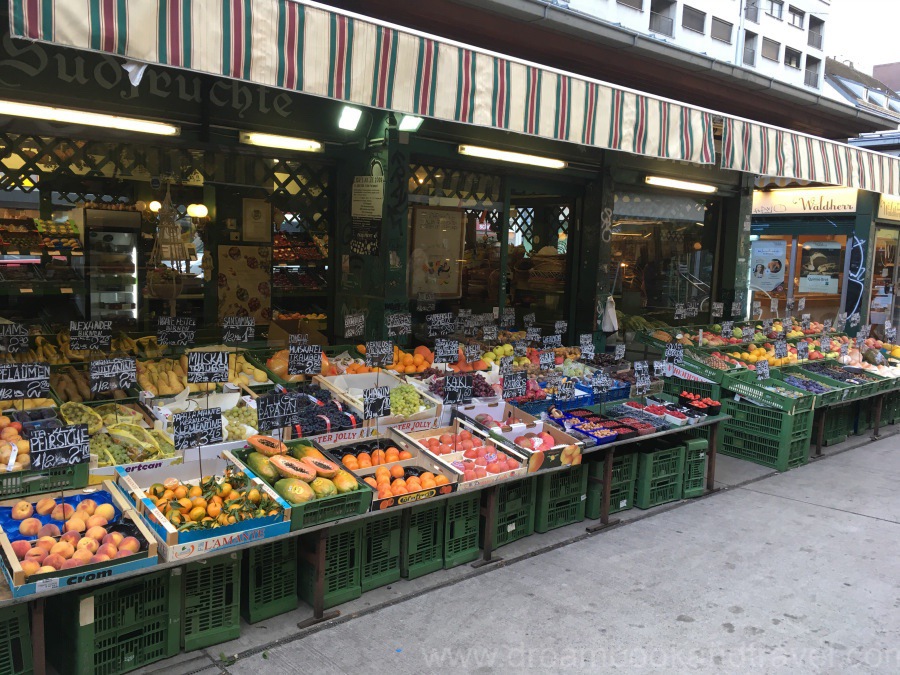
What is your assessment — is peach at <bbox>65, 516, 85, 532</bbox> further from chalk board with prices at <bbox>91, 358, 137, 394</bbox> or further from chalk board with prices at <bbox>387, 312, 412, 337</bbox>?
chalk board with prices at <bbox>387, 312, 412, 337</bbox>

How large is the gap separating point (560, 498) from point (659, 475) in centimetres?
115

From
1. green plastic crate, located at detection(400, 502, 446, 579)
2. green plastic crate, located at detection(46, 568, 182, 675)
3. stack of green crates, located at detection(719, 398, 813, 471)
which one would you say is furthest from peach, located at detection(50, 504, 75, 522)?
stack of green crates, located at detection(719, 398, 813, 471)

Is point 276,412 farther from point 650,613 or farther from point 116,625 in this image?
point 650,613

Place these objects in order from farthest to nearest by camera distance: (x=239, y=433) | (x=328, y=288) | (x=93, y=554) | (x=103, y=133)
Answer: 1. (x=328, y=288)
2. (x=103, y=133)
3. (x=239, y=433)
4. (x=93, y=554)

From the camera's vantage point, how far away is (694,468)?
6457 mm

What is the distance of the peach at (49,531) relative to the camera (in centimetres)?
345

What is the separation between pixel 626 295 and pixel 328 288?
5.30m

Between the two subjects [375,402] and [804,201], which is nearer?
[375,402]

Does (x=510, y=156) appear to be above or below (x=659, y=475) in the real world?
above

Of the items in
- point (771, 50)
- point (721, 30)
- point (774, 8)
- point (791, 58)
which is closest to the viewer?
point (721, 30)

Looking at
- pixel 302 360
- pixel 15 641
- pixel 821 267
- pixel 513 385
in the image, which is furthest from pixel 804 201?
pixel 15 641

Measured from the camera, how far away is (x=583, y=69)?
8.06 m

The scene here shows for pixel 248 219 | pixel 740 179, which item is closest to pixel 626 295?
pixel 740 179

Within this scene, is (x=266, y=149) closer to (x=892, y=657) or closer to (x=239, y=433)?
(x=239, y=433)
